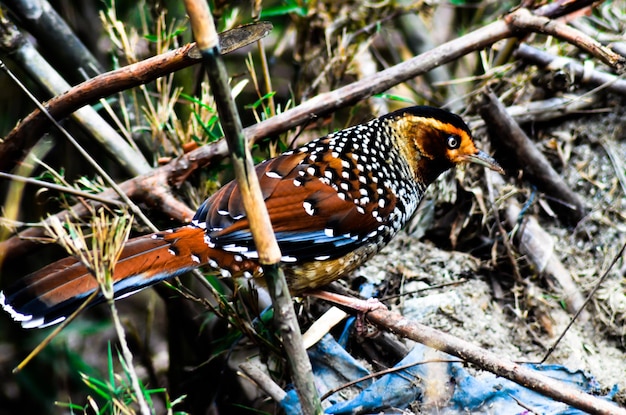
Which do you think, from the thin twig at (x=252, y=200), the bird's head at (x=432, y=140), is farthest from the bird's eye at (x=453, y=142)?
the thin twig at (x=252, y=200)

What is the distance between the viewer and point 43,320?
7.59 ft

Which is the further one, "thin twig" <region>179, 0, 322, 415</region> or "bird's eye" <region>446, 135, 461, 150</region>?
"bird's eye" <region>446, 135, 461, 150</region>

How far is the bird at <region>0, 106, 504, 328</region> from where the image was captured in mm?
2371

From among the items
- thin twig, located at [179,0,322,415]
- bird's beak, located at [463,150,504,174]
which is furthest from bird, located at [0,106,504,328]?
thin twig, located at [179,0,322,415]

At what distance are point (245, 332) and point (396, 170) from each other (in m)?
0.91

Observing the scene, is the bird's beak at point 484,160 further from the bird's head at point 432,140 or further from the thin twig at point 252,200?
the thin twig at point 252,200

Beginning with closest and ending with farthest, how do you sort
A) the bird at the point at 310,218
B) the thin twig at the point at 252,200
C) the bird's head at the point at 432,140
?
the thin twig at the point at 252,200 → the bird at the point at 310,218 → the bird's head at the point at 432,140

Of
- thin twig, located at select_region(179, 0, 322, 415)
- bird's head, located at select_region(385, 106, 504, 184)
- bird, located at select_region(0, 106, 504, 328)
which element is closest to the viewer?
thin twig, located at select_region(179, 0, 322, 415)

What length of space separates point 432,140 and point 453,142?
9 cm

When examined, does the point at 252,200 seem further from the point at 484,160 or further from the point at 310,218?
the point at 484,160

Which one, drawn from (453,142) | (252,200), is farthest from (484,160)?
(252,200)

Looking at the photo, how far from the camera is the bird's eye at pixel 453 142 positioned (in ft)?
9.94

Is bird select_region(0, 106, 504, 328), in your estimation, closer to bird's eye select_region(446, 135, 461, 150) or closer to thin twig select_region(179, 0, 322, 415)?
bird's eye select_region(446, 135, 461, 150)

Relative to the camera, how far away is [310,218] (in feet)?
8.79
